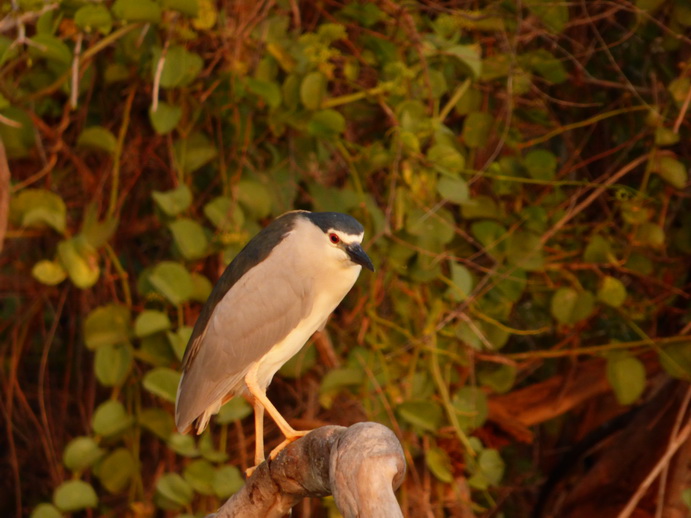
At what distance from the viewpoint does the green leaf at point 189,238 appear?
8.35 ft

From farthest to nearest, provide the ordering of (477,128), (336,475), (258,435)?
(477,128) < (258,435) < (336,475)

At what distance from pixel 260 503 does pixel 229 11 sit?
137cm

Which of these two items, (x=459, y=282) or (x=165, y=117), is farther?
(x=459, y=282)

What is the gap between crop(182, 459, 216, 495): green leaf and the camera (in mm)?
2617

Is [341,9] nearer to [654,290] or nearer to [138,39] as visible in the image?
[138,39]

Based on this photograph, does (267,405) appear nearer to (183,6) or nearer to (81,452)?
(81,452)

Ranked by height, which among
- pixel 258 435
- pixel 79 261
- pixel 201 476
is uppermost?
pixel 79 261

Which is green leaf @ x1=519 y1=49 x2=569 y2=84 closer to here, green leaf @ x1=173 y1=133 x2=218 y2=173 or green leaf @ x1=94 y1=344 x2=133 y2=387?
green leaf @ x1=173 y1=133 x2=218 y2=173

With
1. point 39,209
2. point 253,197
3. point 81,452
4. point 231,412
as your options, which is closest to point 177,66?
point 253,197

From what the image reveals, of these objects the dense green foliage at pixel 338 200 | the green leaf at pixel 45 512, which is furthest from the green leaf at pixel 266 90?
the green leaf at pixel 45 512

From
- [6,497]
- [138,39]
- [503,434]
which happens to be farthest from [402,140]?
[6,497]

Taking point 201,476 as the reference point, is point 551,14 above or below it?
above

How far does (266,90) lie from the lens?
101 inches

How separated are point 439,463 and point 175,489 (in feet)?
2.41
